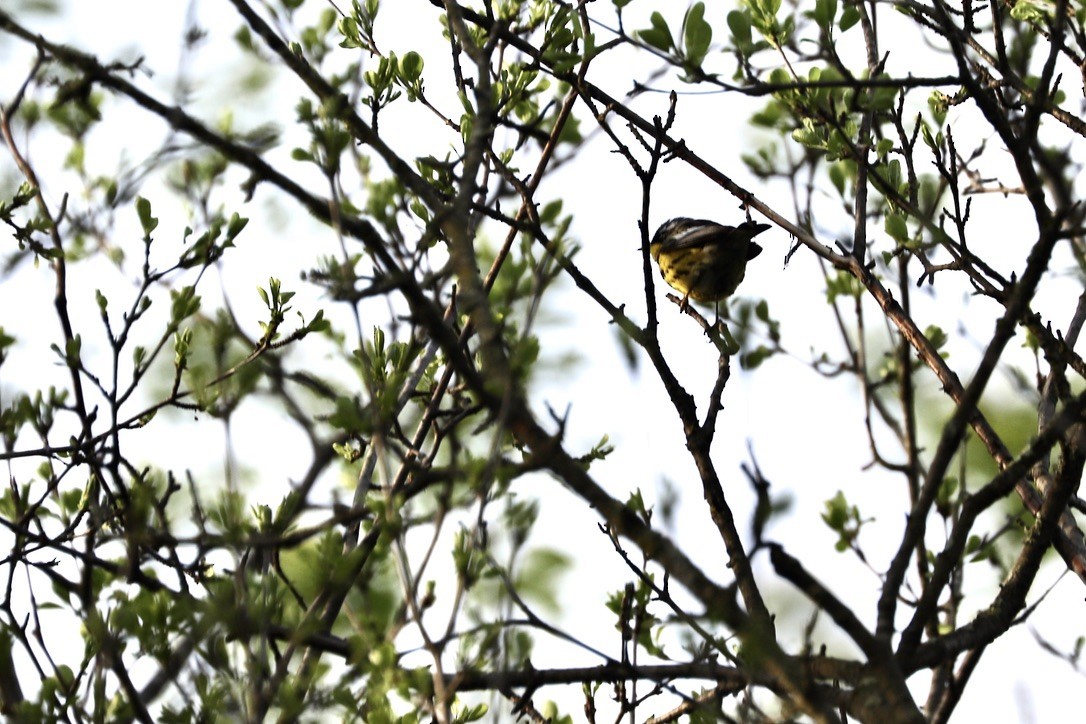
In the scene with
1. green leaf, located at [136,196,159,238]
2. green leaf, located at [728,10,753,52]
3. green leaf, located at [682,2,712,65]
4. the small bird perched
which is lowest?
green leaf, located at [682,2,712,65]

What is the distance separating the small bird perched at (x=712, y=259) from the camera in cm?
744

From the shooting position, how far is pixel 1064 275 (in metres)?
3.05

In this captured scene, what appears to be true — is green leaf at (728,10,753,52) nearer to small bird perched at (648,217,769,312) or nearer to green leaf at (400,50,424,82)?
green leaf at (400,50,424,82)

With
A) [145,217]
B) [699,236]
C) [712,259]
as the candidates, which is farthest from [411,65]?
[699,236]

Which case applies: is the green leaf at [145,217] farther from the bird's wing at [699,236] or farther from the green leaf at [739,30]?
the bird's wing at [699,236]

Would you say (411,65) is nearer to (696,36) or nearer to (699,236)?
(696,36)

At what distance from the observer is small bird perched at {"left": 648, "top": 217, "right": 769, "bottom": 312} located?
7.44 meters

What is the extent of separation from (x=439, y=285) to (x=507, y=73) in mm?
1581

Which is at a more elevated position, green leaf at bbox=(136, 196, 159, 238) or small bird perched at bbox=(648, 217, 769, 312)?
small bird perched at bbox=(648, 217, 769, 312)

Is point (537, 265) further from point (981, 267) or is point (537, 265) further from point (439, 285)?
point (981, 267)

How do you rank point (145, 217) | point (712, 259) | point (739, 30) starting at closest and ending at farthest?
point (739, 30) → point (145, 217) → point (712, 259)

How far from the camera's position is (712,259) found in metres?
7.49

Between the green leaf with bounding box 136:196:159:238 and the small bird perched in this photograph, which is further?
the small bird perched

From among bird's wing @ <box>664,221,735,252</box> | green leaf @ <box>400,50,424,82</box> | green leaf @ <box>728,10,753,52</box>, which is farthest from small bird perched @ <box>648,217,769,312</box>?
green leaf @ <box>728,10,753,52</box>
